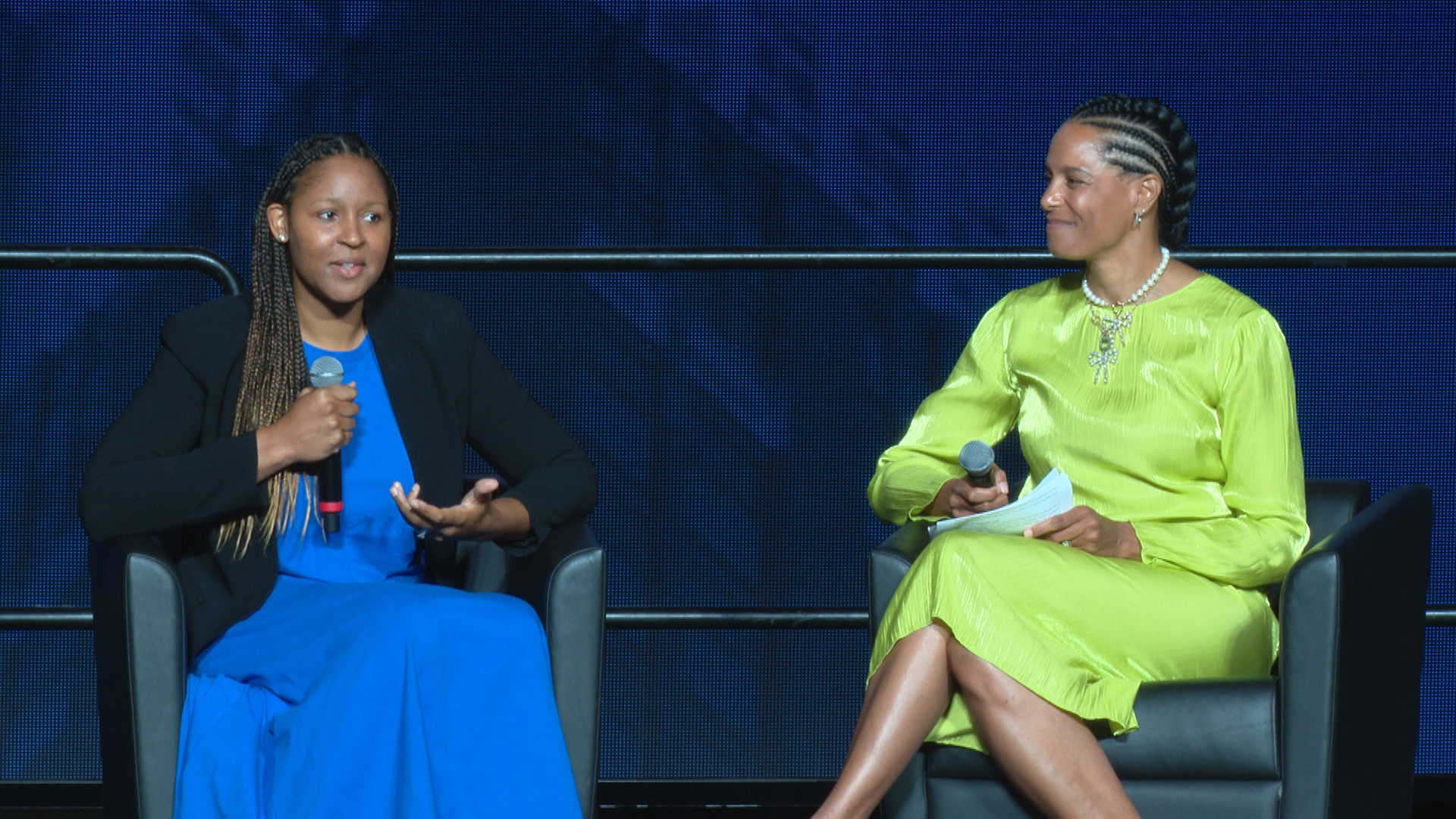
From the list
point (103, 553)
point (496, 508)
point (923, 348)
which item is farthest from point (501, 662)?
point (923, 348)

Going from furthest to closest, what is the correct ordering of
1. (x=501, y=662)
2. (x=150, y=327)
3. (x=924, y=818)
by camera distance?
(x=150, y=327) → (x=924, y=818) → (x=501, y=662)

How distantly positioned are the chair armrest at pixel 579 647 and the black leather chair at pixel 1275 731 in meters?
0.39

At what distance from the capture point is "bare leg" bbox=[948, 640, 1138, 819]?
204cm

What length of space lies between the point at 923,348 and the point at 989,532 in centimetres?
88

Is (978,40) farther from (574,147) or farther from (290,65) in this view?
(290,65)

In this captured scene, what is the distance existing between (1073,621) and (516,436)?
0.86m

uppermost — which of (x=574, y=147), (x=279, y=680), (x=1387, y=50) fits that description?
(x=1387, y=50)

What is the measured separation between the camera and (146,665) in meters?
2.01

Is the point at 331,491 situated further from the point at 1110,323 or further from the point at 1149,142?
the point at 1149,142

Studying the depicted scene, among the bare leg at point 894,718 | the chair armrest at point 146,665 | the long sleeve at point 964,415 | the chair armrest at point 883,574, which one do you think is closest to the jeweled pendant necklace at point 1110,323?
the long sleeve at point 964,415

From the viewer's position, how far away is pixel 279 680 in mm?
2066

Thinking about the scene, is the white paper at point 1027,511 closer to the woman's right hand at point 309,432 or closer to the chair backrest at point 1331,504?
the chair backrest at point 1331,504

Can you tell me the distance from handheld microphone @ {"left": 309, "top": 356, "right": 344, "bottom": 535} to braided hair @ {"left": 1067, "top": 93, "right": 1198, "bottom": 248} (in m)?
1.14

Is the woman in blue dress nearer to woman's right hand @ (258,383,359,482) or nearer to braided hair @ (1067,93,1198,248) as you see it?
woman's right hand @ (258,383,359,482)
